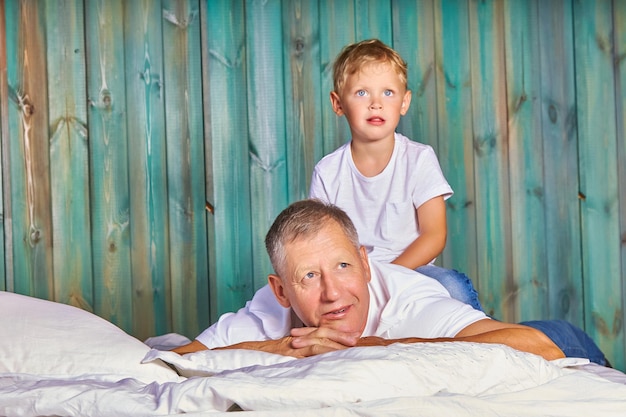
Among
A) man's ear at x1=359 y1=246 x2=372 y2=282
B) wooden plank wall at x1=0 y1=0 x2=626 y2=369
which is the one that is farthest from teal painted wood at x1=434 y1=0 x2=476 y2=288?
man's ear at x1=359 y1=246 x2=372 y2=282

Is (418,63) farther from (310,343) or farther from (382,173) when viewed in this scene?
(310,343)

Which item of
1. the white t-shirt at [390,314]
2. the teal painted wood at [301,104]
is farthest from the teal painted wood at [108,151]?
the white t-shirt at [390,314]

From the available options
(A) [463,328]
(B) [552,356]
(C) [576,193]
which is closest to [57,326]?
(A) [463,328]

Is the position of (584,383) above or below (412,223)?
below

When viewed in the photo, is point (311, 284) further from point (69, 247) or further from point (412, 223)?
point (69, 247)

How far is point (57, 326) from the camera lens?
190cm

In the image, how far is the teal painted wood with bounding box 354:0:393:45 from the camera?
3.57 meters

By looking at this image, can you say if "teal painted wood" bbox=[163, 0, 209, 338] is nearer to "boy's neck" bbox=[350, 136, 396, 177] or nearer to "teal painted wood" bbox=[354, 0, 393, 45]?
"teal painted wood" bbox=[354, 0, 393, 45]

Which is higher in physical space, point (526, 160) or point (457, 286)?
point (526, 160)

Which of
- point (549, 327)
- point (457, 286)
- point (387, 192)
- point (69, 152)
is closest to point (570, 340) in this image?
point (549, 327)

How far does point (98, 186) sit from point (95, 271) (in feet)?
1.04

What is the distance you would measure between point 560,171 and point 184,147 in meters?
1.45

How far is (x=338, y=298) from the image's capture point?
74.8 inches

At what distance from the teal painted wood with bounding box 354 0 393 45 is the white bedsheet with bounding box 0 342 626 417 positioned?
226 centimetres
